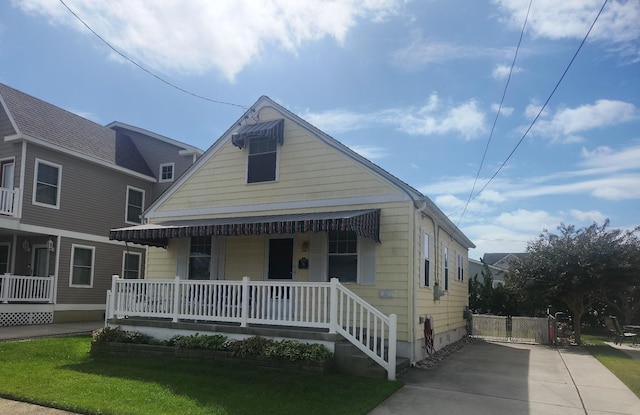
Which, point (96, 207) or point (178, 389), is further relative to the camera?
point (96, 207)

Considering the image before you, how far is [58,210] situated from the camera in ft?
59.5

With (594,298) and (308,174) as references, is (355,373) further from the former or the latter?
(594,298)

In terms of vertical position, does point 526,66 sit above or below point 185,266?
above

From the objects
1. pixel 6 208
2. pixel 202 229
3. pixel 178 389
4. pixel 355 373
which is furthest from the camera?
pixel 6 208

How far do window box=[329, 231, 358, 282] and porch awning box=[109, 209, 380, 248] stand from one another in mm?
737

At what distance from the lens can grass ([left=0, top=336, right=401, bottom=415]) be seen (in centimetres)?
673

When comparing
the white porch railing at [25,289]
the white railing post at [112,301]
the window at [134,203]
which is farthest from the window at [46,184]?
the white railing post at [112,301]

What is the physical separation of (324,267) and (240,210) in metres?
2.95

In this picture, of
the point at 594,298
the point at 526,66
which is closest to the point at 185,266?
the point at 526,66

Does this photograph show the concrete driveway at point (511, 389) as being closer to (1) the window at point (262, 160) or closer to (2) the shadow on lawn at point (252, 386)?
(2) the shadow on lawn at point (252, 386)

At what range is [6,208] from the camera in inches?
643

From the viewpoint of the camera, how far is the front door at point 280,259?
12.2 metres

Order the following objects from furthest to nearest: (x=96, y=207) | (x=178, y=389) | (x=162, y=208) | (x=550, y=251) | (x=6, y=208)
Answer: (x=96, y=207), (x=550, y=251), (x=6, y=208), (x=162, y=208), (x=178, y=389)

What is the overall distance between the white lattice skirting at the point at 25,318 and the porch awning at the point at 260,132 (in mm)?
9989
